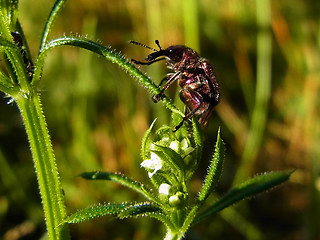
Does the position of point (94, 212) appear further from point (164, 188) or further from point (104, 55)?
point (104, 55)

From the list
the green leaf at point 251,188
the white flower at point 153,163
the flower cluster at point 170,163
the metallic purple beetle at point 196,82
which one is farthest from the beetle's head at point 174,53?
the green leaf at point 251,188

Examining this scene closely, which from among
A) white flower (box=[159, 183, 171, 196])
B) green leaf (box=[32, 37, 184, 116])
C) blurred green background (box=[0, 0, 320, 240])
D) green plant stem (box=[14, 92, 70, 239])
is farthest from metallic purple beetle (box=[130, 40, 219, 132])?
blurred green background (box=[0, 0, 320, 240])

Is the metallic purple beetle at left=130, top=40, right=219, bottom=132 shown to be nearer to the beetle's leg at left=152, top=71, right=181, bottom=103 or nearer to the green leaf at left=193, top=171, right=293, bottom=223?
the beetle's leg at left=152, top=71, right=181, bottom=103

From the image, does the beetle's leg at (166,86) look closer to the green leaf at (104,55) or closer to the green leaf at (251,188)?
the green leaf at (104,55)

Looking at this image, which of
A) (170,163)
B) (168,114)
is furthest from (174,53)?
(168,114)

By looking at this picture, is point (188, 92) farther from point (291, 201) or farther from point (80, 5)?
point (80, 5)

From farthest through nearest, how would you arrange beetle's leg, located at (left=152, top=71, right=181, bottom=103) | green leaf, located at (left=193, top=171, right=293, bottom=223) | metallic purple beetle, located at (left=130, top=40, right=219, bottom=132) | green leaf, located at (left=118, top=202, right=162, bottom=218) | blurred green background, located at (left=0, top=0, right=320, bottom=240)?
blurred green background, located at (left=0, top=0, right=320, bottom=240) < green leaf, located at (left=193, top=171, right=293, bottom=223) < metallic purple beetle, located at (left=130, top=40, right=219, bottom=132) < beetle's leg, located at (left=152, top=71, right=181, bottom=103) < green leaf, located at (left=118, top=202, right=162, bottom=218)
